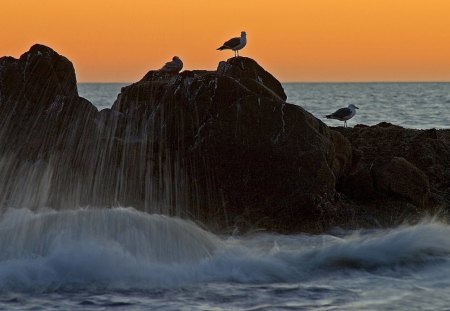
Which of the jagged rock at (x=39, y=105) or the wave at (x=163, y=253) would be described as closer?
the wave at (x=163, y=253)

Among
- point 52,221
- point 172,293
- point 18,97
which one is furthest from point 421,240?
point 18,97

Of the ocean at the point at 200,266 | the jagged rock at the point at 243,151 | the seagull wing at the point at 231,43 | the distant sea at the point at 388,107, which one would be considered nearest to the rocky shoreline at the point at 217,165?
the jagged rock at the point at 243,151

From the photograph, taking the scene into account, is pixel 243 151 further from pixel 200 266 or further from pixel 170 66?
pixel 170 66

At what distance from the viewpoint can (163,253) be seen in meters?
14.9

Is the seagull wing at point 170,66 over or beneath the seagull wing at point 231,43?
beneath

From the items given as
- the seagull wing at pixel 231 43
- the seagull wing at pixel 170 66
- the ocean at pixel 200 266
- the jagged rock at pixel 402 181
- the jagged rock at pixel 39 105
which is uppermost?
the seagull wing at pixel 231 43

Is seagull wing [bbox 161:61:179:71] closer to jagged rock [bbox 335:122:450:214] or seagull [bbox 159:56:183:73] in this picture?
seagull [bbox 159:56:183:73]

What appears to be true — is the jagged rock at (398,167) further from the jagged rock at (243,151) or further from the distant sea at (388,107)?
the distant sea at (388,107)

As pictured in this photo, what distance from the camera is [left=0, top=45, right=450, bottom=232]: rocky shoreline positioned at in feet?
57.7

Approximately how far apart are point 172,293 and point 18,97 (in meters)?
10.8

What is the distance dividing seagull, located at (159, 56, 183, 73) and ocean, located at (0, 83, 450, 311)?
28.7 feet

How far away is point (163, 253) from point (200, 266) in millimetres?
770

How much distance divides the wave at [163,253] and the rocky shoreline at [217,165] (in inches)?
40.4

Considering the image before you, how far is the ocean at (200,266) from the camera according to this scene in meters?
12.6
